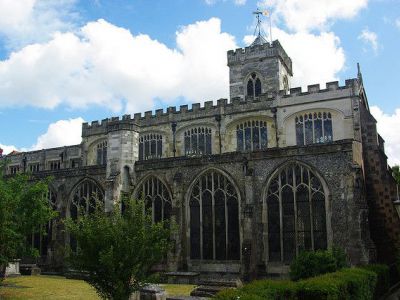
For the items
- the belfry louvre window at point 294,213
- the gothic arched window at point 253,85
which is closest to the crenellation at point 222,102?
the gothic arched window at point 253,85

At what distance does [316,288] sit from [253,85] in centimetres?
2863

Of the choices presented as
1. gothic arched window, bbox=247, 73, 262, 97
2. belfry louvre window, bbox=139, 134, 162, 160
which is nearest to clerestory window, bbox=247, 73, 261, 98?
gothic arched window, bbox=247, 73, 262, 97

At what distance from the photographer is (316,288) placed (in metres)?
11.7

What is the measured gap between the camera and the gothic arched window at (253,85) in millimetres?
38531

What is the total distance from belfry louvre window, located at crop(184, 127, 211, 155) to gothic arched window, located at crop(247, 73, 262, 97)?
584 centimetres

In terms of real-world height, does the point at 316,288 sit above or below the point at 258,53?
below

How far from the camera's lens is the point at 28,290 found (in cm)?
1900

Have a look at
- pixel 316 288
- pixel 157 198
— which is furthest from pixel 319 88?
pixel 316 288

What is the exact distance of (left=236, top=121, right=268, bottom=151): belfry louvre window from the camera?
33.9 metres

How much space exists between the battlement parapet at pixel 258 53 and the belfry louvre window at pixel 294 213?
61.3 feet

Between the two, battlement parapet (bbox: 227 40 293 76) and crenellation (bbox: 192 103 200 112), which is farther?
battlement parapet (bbox: 227 40 293 76)

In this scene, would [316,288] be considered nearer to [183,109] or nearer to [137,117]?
[183,109]

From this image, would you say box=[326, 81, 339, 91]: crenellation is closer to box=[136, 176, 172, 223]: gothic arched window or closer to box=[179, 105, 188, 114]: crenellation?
box=[179, 105, 188, 114]: crenellation

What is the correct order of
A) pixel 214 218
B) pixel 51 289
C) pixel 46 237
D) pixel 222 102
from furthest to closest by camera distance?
pixel 222 102
pixel 46 237
pixel 214 218
pixel 51 289
